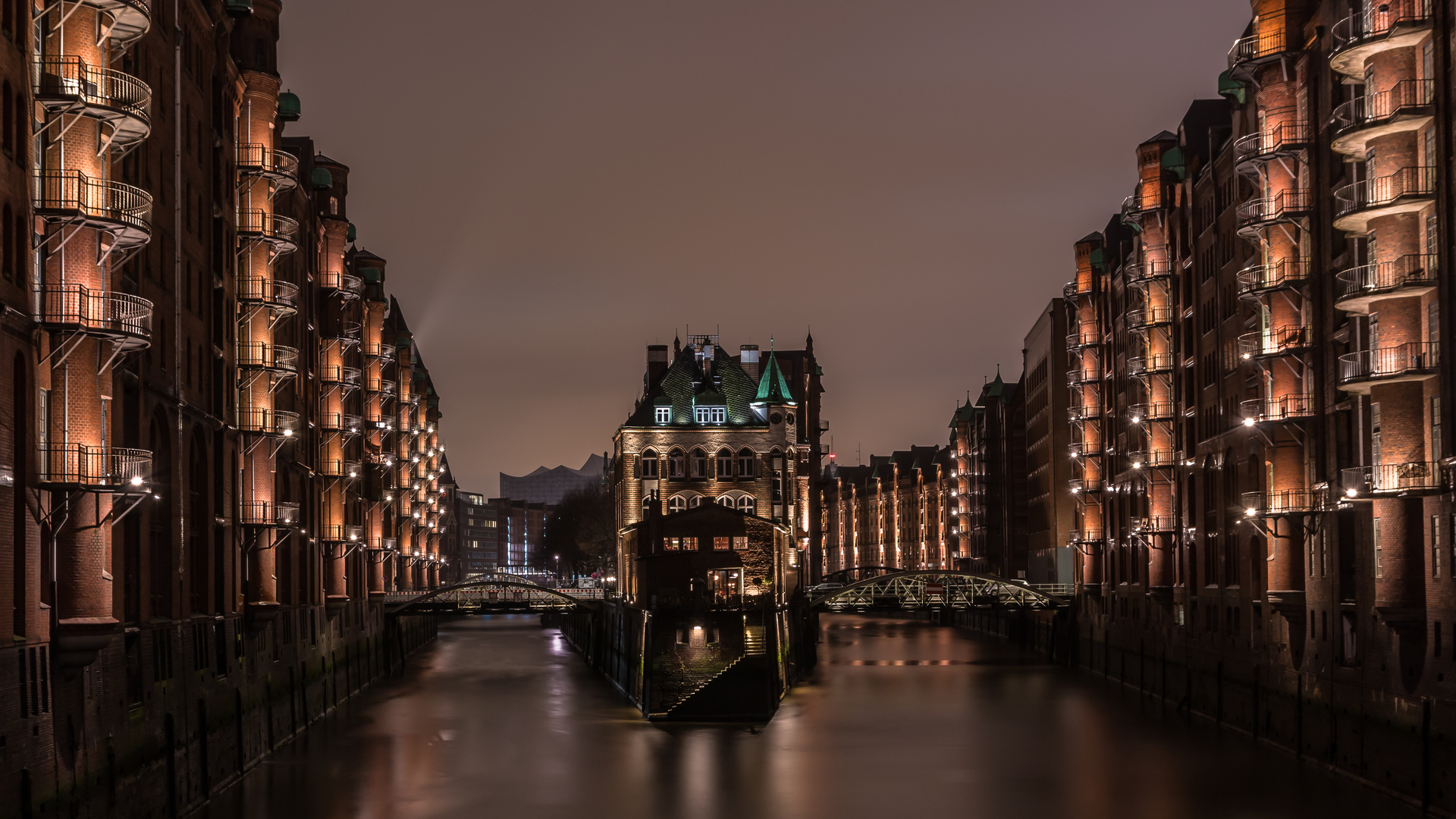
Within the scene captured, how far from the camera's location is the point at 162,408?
44.3 m

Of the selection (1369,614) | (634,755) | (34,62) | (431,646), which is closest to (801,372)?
(431,646)

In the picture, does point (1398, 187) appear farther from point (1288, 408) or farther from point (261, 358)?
point (261, 358)

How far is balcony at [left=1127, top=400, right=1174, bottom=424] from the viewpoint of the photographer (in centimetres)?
7688

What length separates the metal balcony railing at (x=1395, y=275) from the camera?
41.0 metres

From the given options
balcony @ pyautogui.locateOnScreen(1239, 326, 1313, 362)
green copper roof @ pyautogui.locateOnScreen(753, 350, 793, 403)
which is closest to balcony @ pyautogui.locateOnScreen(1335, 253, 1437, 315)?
balcony @ pyautogui.locateOnScreen(1239, 326, 1313, 362)

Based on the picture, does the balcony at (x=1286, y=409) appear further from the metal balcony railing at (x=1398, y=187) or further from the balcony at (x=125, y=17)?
the balcony at (x=125, y=17)

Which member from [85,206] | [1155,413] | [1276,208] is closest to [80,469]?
[85,206]

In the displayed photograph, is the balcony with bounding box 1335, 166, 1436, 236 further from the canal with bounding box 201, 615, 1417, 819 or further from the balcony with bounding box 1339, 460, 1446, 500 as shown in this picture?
the canal with bounding box 201, 615, 1417, 819

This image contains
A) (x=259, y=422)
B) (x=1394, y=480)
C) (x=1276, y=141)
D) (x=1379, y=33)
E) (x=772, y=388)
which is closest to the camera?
(x=1379, y=33)

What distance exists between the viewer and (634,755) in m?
60.1

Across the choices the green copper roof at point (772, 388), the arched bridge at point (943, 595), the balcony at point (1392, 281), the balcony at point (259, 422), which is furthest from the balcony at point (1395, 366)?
the green copper roof at point (772, 388)

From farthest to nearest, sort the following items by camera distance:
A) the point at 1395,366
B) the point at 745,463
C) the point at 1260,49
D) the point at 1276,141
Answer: the point at 745,463 → the point at 1260,49 → the point at 1276,141 → the point at 1395,366

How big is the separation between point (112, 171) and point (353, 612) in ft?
162

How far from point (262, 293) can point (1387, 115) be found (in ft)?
118
